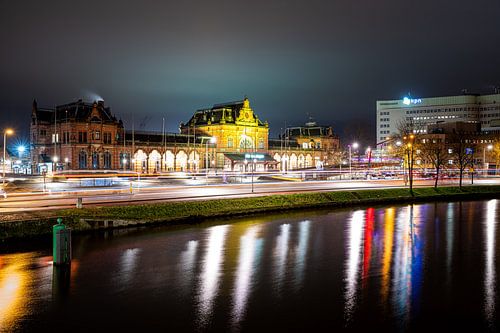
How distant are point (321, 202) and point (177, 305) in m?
30.4

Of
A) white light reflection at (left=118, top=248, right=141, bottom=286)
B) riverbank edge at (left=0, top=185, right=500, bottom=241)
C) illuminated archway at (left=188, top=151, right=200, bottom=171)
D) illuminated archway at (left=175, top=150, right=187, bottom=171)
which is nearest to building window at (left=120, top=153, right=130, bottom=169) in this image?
illuminated archway at (left=175, top=150, right=187, bottom=171)

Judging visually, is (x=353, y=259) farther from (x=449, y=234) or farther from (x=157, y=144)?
(x=157, y=144)

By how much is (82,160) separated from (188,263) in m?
84.3

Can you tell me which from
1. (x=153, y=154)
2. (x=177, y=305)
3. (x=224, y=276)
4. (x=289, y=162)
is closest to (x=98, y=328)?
(x=177, y=305)

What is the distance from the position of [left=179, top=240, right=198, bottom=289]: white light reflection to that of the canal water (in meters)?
0.06

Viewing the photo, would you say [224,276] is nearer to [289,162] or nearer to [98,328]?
[98,328]

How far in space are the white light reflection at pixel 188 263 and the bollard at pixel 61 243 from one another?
16.1 ft

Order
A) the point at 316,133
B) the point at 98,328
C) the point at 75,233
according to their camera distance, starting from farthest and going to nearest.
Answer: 1. the point at 316,133
2. the point at 75,233
3. the point at 98,328

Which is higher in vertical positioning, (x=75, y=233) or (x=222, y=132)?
(x=222, y=132)

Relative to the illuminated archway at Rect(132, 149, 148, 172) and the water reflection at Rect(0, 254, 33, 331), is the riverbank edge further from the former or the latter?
the illuminated archway at Rect(132, 149, 148, 172)

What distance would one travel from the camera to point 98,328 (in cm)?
1426

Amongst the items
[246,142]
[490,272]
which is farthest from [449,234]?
[246,142]

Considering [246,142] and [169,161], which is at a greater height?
[246,142]

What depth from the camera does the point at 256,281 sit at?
1938cm
